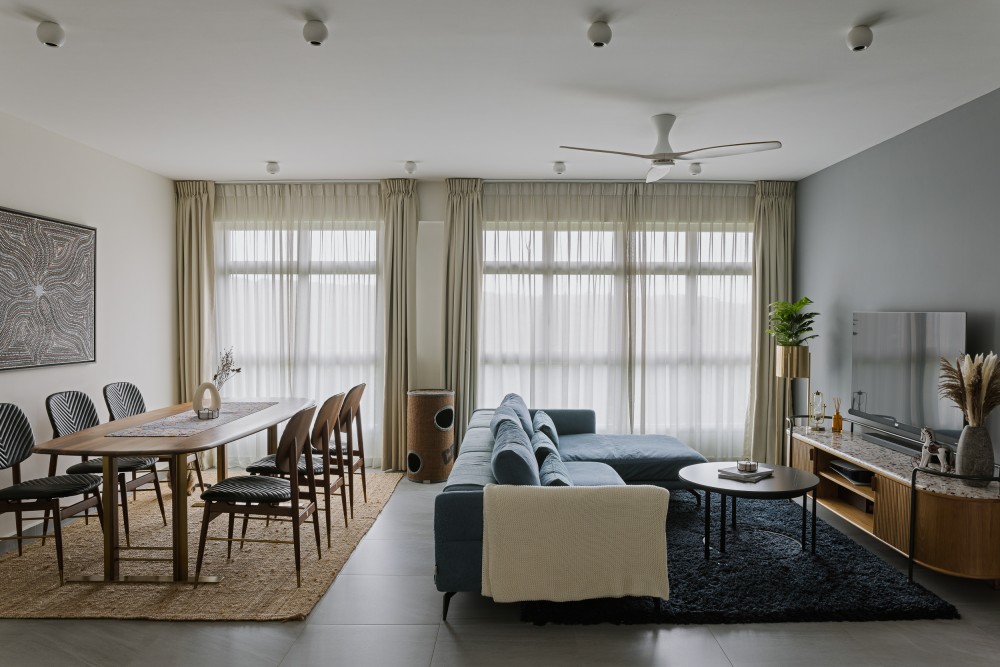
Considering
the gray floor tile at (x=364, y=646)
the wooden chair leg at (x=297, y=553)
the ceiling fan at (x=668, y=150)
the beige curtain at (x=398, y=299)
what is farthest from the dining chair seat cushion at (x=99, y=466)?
the ceiling fan at (x=668, y=150)

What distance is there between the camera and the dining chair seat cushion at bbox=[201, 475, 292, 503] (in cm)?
353

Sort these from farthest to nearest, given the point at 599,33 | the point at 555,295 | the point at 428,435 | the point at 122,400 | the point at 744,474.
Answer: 1. the point at 555,295
2. the point at 428,435
3. the point at 122,400
4. the point at 744,474
5. the point at 599,33

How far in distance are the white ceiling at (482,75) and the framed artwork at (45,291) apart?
28.4 inches

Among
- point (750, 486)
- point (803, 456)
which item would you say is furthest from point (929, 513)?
point (803, 456)

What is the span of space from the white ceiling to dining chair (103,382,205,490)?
1827mm

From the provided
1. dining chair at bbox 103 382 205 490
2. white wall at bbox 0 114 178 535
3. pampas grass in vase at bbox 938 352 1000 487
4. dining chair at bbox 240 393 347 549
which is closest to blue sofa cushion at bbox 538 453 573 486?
dining chair at bbox 240 393 347 549

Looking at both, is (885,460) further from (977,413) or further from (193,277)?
(193,277)

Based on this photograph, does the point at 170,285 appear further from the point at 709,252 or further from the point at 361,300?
the point at 709,252

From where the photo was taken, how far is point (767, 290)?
250 inches

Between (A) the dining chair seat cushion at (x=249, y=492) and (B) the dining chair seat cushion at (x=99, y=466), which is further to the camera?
(B) the dining chair seat cushion at (x=99, y=466)

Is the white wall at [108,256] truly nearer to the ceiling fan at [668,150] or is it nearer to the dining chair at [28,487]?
the dining chair at [28,487]

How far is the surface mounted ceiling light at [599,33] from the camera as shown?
9.48 ft

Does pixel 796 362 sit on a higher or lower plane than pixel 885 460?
higher

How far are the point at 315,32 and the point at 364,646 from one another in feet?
8.97
